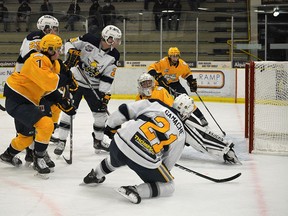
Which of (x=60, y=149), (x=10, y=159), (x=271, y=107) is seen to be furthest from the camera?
(x=271, y=107)

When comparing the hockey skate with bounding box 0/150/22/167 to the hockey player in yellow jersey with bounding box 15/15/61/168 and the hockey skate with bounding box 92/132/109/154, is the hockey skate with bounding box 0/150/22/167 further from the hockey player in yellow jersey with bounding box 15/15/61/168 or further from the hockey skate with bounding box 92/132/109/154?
the hockey skate with bounding box 92/132/109/154

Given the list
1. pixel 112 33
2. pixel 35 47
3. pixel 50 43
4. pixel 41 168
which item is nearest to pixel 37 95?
pixel 50 43

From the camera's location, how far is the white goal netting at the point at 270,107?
18.5 ft

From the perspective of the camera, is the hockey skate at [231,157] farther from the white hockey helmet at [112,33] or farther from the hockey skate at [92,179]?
the white hockey helmet at [112,33]

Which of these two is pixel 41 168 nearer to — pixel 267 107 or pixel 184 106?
pixel 184 106

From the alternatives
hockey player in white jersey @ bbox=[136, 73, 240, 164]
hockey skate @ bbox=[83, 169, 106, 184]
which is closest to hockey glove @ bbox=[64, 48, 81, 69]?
hockey player in white jersey @ bbox=[136, 73, 240, 164]

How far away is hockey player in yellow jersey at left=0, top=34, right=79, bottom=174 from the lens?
4.26 m

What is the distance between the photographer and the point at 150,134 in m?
3.59

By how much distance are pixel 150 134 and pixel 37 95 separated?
1270 mm

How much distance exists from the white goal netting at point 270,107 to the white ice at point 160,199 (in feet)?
1.06

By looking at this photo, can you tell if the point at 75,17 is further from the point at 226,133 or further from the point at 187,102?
the point at 187,102

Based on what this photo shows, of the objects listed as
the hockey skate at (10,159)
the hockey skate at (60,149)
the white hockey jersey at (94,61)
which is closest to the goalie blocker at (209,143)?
the white hockey jersey at (94,61)

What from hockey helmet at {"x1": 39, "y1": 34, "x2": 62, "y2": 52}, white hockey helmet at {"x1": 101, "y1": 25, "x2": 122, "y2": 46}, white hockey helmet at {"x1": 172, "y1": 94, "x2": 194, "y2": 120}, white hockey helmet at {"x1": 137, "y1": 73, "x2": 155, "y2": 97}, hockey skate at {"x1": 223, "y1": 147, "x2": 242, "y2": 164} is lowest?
hockey skate at {"x1": 223, "y1": 147, "x2": 242, "y2": 164}

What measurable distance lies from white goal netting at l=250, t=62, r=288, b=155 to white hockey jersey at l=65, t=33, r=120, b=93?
4.64 feet
